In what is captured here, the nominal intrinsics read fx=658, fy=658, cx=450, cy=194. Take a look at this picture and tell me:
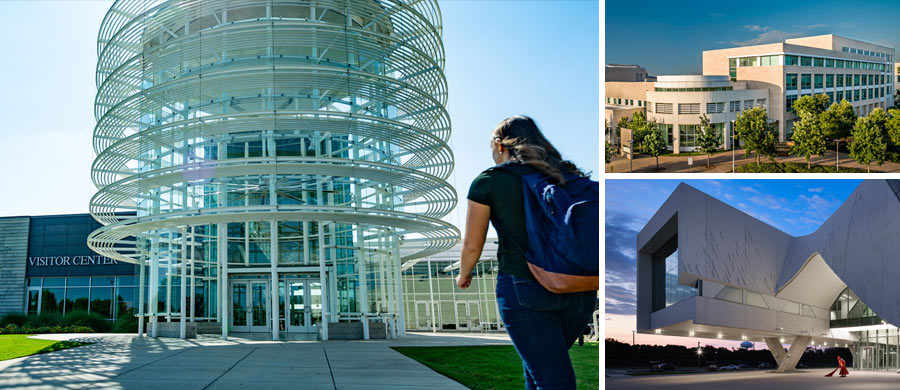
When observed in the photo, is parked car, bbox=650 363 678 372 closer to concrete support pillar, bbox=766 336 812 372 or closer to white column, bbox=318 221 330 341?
concrete support pillar, bbox=766 336 812 372

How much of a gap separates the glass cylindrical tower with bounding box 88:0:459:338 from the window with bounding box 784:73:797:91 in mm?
11786

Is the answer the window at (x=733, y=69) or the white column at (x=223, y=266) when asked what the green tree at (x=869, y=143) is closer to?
the window at (x=733, y=69)

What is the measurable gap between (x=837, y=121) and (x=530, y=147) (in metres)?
20.4

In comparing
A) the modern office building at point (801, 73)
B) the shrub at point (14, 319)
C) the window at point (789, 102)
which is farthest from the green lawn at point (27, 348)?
the window at point (789, 102)

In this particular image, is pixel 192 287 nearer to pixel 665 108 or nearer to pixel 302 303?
pixel 302 303

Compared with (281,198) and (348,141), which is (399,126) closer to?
(348,141)

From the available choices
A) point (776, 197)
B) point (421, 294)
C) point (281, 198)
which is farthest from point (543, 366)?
point (421, 294)

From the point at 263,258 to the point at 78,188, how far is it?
404 inches

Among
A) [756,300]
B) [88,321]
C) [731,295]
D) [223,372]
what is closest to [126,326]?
[88,321]

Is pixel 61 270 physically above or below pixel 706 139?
below

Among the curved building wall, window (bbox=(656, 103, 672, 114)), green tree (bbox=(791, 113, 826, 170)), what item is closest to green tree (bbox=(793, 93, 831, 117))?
green tree (bbox=(791, 113, 826, 170))

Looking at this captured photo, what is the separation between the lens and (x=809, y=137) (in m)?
18.9

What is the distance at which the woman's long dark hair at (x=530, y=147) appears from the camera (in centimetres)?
232

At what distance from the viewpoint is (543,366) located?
7.69ft
